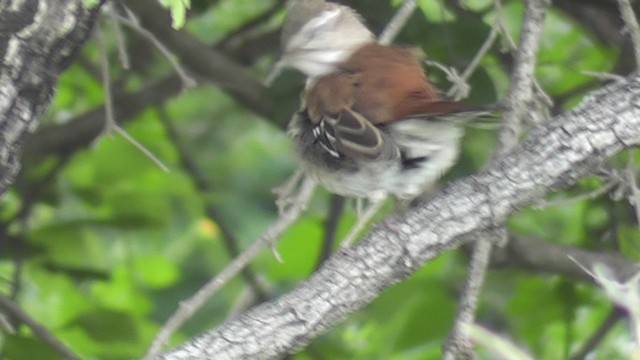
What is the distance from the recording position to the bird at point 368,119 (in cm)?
316

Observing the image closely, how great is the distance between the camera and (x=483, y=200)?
262 cm

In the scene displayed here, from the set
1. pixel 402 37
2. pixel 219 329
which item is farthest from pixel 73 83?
pixel 219 329

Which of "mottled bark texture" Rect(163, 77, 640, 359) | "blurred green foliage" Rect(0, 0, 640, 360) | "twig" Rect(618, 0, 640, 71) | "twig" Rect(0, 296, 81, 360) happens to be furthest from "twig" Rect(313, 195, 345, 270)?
"mottled bark texture" Rect(163, 77, 640, 359)

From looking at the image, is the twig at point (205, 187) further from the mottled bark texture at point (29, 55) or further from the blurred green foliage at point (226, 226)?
the mottled bark texture at point (29, 55)

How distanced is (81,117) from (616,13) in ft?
6.23

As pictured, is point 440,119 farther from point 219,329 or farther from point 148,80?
point 148,80

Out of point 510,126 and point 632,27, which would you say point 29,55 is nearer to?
point 510,126

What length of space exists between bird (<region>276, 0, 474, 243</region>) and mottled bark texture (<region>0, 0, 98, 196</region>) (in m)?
0.74

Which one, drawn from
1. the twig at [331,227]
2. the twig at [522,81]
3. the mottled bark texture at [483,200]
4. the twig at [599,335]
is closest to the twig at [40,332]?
the twig at [331,227]

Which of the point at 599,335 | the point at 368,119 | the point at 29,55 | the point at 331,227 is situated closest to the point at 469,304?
the point at 368,119

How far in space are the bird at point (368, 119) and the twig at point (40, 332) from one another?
0.81m

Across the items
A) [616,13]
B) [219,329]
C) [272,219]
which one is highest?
[219,329]

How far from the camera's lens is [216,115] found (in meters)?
5.58

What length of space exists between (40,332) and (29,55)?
1.16 m
